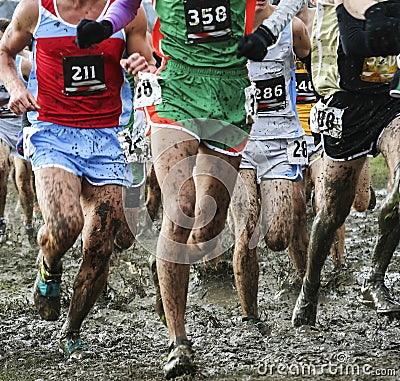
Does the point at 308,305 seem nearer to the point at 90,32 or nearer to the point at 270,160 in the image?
the point at 270,160

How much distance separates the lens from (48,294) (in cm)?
589

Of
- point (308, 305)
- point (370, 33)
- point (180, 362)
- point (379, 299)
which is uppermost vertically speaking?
point (370, 33)

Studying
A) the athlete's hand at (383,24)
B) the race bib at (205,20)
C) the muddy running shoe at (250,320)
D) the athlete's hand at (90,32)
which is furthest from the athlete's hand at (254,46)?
the muddy running shoe at (250,320)

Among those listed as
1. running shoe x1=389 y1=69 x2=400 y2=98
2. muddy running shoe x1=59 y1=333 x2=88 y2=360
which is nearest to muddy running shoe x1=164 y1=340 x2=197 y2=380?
muddy running shoe x1=59 y1=333 x2=88 y2=360

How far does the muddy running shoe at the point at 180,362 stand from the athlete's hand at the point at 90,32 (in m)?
1.66

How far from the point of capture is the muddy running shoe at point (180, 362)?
191 inches

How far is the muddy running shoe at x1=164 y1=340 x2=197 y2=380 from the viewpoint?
4.85 metres

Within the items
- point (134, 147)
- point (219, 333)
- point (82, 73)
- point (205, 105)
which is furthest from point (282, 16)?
point (219, 333)

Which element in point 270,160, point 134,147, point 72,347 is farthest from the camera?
point 270,160

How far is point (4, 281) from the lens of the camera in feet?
27.5

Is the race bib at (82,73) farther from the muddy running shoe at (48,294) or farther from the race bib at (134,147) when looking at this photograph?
the muddy running shoe at (48,294)

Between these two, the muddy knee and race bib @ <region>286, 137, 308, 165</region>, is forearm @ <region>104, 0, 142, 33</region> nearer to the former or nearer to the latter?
the muddy knee

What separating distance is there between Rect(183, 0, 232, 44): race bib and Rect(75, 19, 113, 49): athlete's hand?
436 mm

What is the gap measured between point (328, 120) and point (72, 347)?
6.54 ft
